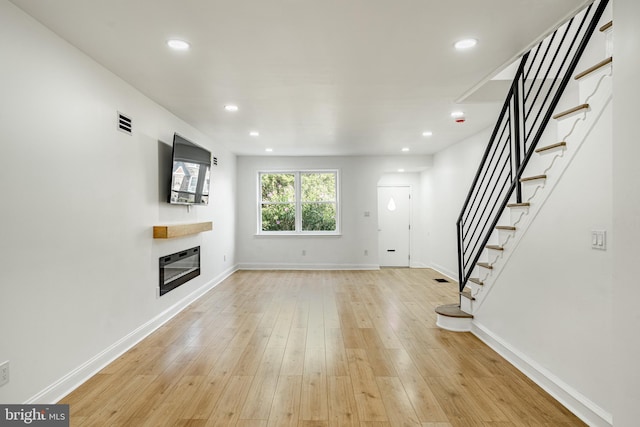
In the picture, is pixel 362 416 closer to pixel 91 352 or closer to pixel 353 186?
pixel 91 352

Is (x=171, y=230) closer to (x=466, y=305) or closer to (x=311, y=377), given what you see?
(x=311, y=377)

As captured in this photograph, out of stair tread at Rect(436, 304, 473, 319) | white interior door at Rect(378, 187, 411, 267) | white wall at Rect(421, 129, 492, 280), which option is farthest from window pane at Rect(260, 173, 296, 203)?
stair tread at Rect(436, 304, 473, 319)

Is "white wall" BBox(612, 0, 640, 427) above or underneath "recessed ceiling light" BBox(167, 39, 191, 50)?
underneath

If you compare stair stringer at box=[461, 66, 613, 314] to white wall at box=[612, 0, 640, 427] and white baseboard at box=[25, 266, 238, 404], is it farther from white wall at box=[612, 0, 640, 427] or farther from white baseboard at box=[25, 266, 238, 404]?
white baseboard at box=[25, 266, 238, 404]

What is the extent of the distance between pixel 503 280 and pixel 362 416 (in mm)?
1836

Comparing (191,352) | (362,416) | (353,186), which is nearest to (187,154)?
(191,352)

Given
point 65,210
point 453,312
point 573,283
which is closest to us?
point 573,283

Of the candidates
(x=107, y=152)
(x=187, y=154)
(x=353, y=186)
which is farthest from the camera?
(x=353, y=186)

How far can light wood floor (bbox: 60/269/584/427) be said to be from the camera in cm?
223

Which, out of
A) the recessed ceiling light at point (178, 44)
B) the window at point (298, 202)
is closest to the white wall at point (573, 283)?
the recessed ceiling light at point (178, 44)

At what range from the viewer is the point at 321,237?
7.86 m

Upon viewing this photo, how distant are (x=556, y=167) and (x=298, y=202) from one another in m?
5.89

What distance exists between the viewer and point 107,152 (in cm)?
308

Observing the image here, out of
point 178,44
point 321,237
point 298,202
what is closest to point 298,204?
point 298,202
